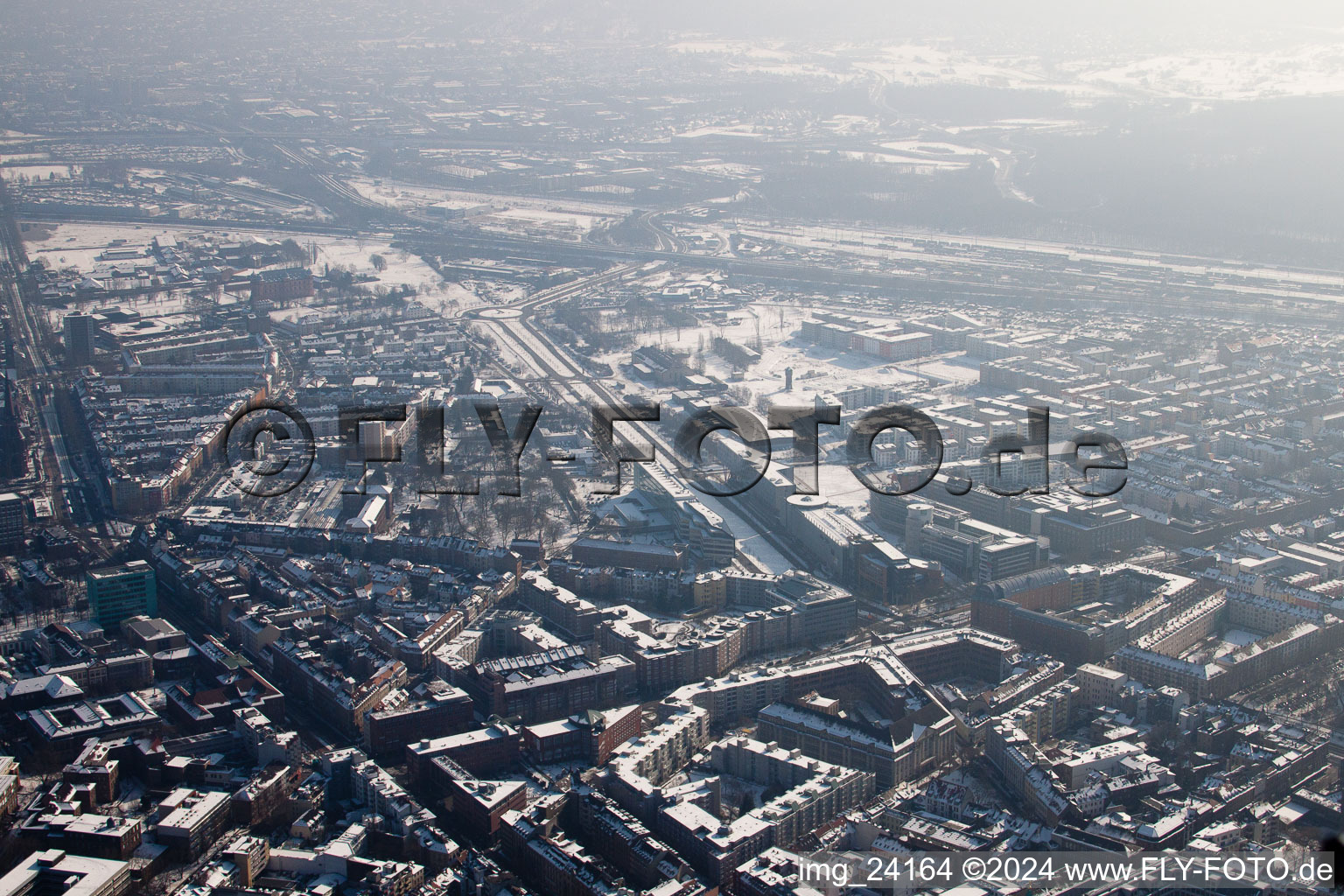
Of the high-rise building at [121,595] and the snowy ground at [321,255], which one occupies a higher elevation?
the snowy ground at [321,255]

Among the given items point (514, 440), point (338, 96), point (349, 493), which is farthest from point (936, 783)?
point (338, 96)

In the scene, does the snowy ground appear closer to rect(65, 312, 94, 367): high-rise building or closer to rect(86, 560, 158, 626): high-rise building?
rect(65, 312, 94, 367): high-rise building

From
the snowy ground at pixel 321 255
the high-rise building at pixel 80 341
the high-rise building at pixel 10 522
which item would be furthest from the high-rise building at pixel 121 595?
the snowy ground at pixel 321 255

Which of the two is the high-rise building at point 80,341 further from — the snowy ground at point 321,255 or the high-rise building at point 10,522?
the high-rise building at point 10,522

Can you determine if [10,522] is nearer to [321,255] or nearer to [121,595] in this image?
[121,595]

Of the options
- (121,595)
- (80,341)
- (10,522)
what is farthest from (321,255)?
(121,595)
